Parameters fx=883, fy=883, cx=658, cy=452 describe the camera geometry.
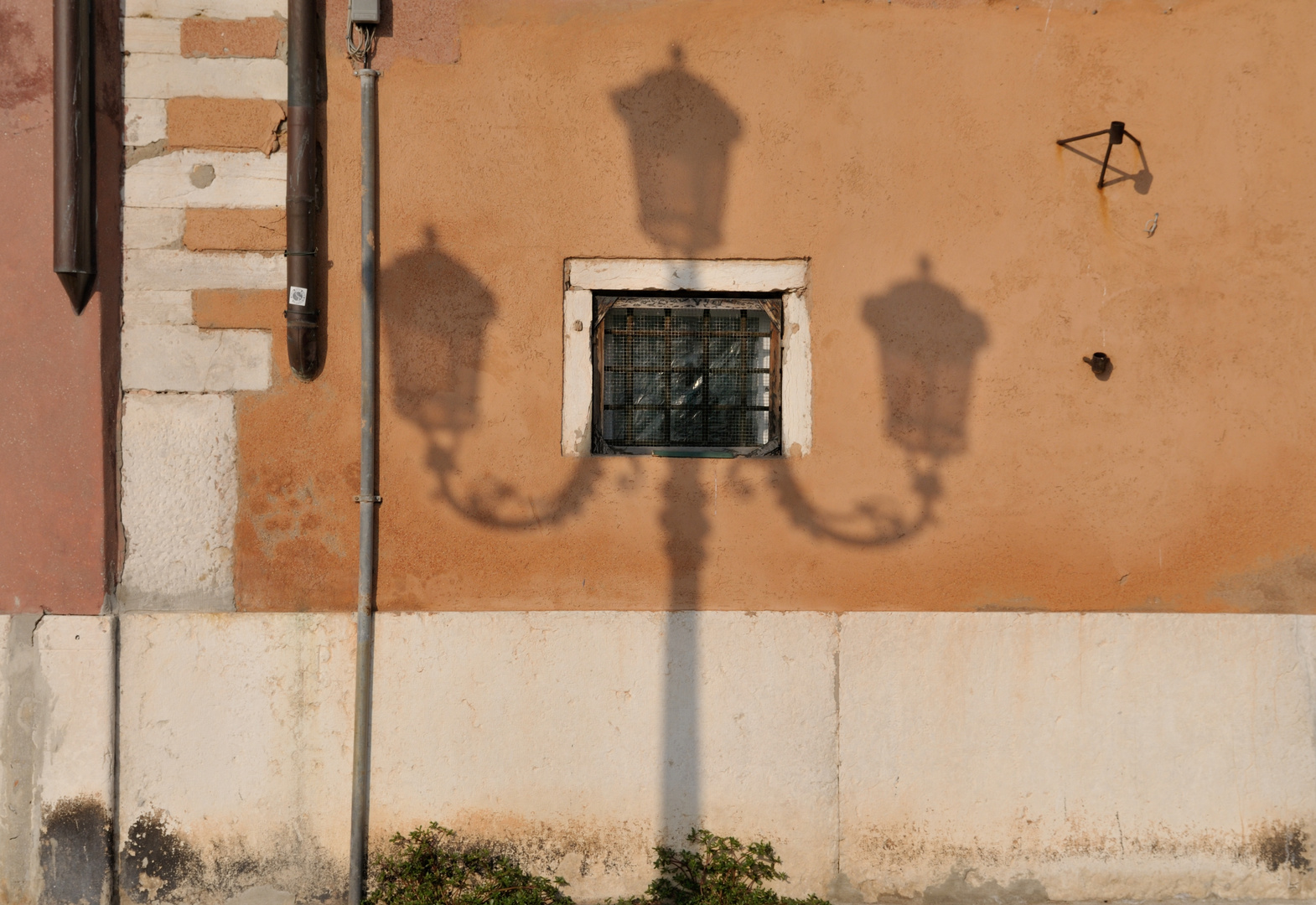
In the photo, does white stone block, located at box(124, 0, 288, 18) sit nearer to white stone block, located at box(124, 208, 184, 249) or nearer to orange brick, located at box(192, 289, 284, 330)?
white stone block, located at box(124, 208, 184, 249)

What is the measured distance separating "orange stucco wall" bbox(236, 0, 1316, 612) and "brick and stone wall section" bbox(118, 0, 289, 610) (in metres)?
0.20

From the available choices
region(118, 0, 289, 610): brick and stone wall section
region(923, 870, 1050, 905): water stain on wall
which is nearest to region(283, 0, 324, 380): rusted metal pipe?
region(118, 0, 289, 610): brick and stone wall section

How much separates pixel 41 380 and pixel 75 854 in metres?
1.72

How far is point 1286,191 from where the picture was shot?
3420mm

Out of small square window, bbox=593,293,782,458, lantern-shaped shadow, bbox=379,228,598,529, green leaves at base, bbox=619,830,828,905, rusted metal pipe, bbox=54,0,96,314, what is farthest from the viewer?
→ small square window, bbox=593,293,782,458

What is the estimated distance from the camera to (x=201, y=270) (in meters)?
3.29

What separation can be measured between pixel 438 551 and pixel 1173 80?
11.0ft

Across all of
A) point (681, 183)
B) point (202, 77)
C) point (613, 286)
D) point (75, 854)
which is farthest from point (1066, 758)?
point (202, 77)

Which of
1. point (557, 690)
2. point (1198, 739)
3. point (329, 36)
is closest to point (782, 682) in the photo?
point (557, 690)

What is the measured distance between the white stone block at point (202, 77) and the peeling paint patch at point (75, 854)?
2610 mm

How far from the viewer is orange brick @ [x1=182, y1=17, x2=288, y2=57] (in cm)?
328

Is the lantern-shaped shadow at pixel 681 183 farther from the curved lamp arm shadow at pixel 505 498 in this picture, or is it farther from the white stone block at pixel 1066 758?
the white stone block at pixel 1066 758

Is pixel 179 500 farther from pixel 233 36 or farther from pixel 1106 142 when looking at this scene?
pixel 1106 142

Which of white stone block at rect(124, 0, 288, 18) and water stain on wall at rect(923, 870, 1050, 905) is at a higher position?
white stone block at rect(124, 0, 288, 18)
